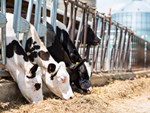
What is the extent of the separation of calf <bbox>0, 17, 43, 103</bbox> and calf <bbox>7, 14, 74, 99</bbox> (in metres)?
0.38

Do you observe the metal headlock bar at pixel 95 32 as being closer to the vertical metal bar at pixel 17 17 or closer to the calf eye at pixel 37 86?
the vertical metal bar at pixel 17 17

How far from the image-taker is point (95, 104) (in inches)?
179

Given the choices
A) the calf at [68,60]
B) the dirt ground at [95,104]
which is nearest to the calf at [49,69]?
the dirt ground at [95,104]

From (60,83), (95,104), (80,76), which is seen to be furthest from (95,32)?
(95,104)

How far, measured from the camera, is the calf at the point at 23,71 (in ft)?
14.7

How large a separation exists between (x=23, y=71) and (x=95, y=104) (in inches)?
38.1

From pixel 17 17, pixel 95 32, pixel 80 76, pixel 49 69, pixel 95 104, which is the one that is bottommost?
pixel 95 104

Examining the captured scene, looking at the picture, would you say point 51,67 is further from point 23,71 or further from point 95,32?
point 95,32

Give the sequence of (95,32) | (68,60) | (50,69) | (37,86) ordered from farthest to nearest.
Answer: (95,32) → (68,60) → (50,69) → (37,86)

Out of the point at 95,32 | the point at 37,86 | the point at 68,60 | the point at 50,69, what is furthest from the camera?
the point at 95,32

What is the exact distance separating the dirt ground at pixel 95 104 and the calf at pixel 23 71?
136 mm

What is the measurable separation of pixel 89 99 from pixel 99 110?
0.27m

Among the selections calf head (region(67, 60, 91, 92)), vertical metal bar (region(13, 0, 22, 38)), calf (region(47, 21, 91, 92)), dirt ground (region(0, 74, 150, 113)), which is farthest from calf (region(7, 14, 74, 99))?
calf head (region(67, 60, 91, 92))

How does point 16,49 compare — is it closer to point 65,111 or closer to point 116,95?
point 65,111
